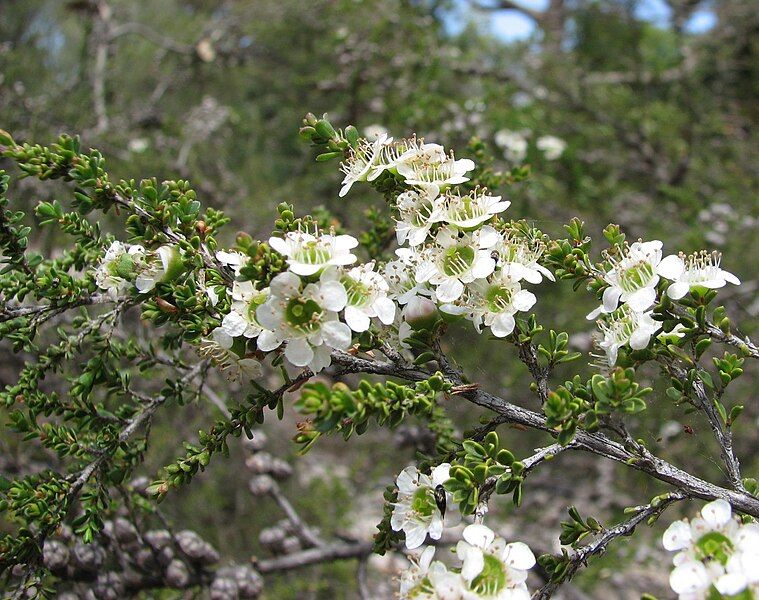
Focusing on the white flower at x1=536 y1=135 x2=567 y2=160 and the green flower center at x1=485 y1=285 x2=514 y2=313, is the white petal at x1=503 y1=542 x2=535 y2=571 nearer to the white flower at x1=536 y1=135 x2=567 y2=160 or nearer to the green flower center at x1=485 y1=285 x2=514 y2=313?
the green flower center at x1=485 y1=285 x2=514 y2=313

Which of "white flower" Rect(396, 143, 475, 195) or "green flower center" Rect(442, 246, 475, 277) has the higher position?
"white flower" Rect(396, 143, 475, 195)

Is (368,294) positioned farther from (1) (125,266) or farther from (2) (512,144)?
(2) (512,144)

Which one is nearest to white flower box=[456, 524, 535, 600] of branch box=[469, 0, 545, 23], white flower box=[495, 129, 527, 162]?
white flower box=[495, 129, 527, 162]

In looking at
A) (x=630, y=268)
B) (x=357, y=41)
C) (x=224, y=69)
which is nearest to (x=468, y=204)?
(x=630, y=268)

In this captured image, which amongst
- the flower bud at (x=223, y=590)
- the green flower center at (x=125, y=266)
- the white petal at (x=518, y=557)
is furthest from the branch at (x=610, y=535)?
the flower bud at (x=223, y=590)

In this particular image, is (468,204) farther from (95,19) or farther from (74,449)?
(95,19)

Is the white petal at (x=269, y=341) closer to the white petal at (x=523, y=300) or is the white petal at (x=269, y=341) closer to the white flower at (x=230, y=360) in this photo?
the white flower at (x=230, y=360)
